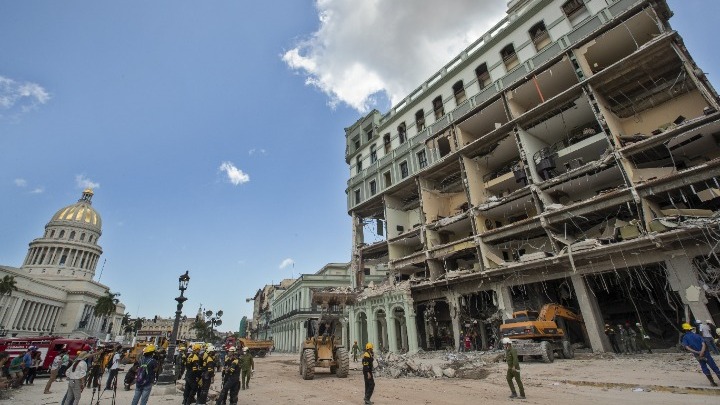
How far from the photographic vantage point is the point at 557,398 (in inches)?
340

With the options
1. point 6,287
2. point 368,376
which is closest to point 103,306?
point 6,287

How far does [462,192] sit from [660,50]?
50.4ft

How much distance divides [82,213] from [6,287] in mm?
41827

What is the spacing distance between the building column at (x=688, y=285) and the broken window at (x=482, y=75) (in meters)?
17.0

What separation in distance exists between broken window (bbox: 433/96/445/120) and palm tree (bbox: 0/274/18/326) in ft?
221

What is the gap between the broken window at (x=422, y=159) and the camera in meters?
29.2

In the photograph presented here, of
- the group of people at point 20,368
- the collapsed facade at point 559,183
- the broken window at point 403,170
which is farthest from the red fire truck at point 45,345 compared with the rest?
the broken window at point 403,170

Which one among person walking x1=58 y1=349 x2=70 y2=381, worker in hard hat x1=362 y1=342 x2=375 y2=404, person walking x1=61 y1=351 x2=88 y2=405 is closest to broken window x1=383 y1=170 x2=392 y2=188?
worker in hard hat x1=362 y1=342 x2=375 y2=404

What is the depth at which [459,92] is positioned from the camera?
2852 cm

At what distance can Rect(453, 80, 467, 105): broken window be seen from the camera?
92.1 feet

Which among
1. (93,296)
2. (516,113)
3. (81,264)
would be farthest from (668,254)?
(81,264)

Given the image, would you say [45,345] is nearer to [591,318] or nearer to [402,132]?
[591,318]

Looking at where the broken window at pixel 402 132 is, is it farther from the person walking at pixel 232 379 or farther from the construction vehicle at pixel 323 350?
the person walking at pixel 232 379

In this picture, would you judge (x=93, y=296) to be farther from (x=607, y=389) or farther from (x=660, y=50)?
(x=660, y=50)
